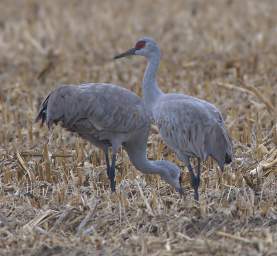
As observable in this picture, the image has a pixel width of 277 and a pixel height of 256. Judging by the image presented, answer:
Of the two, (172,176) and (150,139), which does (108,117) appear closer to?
(172,176)

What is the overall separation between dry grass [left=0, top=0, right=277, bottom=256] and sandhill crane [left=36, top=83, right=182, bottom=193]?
21 cm

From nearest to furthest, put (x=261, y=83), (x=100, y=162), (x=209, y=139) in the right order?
(x=209, y=139), (x=100, y=162), (x=261, y=83)

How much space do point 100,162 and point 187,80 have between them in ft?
9.84

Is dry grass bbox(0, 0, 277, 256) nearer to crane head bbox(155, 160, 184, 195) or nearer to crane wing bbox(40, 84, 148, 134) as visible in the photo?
crane head bbox(155, 160, 184, 195)

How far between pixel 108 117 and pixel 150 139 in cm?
132

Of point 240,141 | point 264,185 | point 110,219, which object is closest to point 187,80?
point 240,141

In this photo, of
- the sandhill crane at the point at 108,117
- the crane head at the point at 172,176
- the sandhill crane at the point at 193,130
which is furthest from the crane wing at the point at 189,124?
the sandhill crane at the point at 108,117

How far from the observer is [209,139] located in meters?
6.31

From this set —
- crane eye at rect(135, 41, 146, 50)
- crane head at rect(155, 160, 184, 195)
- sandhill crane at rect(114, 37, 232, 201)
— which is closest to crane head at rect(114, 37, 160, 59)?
crane eye at rect(135, 41, 146, 50)

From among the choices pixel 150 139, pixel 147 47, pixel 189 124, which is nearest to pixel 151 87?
pixel 147 47

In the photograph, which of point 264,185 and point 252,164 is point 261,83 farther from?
point 264,185

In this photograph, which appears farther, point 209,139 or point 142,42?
point 142,42

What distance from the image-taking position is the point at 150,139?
26.7ft

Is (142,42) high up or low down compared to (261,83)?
up
